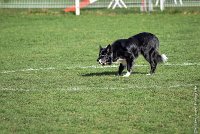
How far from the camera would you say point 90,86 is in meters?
→ 13.6

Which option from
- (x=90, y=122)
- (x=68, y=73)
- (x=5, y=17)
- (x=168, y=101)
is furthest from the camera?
(x=5, y=17)

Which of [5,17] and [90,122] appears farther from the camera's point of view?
[5,17]

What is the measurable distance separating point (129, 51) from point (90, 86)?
4.96 ft

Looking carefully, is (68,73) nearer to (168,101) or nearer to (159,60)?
(159,60)

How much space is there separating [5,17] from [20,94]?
58.6 ft

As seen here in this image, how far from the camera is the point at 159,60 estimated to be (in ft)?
49.4

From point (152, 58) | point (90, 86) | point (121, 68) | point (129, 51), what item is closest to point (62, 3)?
point (121, 68)

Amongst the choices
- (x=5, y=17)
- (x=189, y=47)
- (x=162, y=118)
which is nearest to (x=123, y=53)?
(x=162, y=118)

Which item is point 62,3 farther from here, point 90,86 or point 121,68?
point 90,86

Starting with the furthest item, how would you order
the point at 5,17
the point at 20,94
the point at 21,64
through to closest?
the point at 5,17 → the point at 21,64 → the point at 20,94

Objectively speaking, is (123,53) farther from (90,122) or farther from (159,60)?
(90,122)

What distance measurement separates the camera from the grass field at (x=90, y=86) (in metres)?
10.3

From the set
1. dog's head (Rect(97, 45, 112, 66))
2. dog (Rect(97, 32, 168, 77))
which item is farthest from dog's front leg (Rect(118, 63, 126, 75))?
dog's head (Rect(97, 45, 112, 66))

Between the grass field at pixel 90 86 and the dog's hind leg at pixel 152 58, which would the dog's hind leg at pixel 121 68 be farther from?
the dog's hind leg at pixel 152 58
